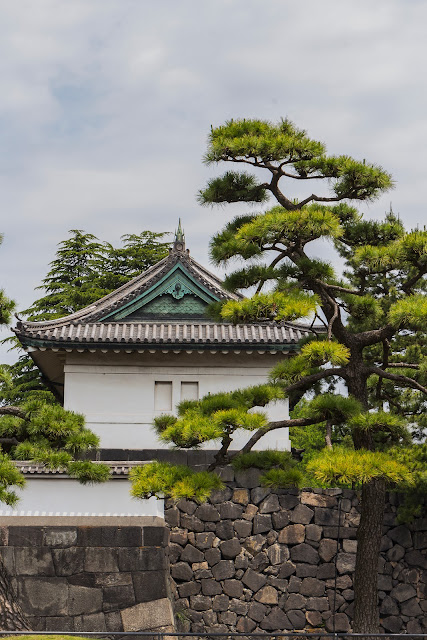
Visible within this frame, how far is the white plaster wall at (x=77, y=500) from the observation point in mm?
13891

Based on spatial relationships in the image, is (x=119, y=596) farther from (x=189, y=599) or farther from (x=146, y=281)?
(x=146, y=281)

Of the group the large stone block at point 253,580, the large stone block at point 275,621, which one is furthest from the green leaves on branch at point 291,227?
the large stone block at point 275,621

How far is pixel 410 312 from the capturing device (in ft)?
31.6

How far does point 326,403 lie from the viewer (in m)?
10.2

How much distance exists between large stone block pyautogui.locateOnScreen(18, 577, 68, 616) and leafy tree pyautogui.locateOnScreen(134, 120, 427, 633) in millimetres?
3977

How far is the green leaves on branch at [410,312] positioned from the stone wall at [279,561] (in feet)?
20.8

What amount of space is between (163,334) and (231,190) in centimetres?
596

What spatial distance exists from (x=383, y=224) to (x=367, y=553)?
168 inches

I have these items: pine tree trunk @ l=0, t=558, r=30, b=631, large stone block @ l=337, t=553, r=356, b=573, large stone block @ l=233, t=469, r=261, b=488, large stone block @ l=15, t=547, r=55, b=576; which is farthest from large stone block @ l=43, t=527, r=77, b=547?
large stone block @ l=337, t=553, r=356, b=573

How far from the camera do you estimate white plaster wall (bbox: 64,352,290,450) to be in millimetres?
16734

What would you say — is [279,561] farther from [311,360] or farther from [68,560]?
[311,360]

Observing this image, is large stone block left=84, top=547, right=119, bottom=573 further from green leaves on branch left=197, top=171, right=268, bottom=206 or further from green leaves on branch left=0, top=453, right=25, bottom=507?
green leaves on branch left=197, top=171, right=268, bottom=206

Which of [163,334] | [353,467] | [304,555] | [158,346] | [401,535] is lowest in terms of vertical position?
[304,555]

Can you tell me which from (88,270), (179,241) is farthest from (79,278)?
(179,241)
